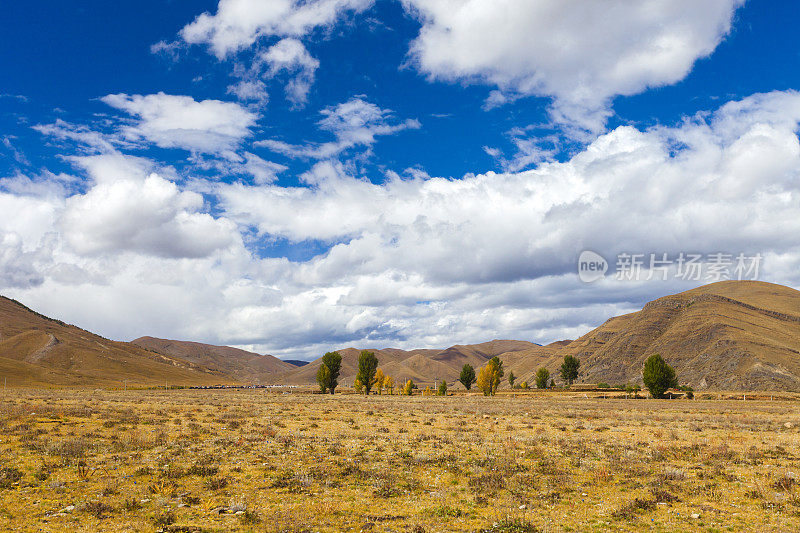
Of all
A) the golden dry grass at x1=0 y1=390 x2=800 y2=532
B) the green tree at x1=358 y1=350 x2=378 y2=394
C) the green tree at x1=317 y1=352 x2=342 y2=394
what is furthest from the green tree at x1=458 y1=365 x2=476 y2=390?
the golden dry grass at x1=0 y1=390 x2=800 y2=532

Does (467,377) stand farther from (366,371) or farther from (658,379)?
(658,379)

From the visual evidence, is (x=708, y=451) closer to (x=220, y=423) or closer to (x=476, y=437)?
(x=476, y=437)

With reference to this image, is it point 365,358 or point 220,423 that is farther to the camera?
point 365,358

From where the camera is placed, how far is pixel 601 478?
1766cm

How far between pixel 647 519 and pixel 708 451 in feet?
39.5

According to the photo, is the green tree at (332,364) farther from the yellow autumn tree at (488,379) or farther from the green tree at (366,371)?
the yellow autumn tree at (488,379)

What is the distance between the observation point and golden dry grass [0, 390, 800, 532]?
13.2m

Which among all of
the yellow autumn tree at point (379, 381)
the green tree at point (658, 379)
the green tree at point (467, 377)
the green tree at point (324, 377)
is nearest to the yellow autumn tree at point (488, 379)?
the green tree at point (467, 377)

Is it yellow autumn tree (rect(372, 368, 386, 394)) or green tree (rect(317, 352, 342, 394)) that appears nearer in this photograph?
green tree (rect(317, 352, 342, 394))

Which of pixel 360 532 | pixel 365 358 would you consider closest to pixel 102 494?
pixel 360 532

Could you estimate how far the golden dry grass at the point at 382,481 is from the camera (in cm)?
1323

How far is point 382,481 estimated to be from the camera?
17.0 m

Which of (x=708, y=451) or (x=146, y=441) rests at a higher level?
(x=708, y=451)

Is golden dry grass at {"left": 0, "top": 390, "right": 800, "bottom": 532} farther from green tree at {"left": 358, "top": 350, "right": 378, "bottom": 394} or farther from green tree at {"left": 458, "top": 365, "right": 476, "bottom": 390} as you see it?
green tree at {"left": 458, "top": 365, "right": 476, "bottom": 390}
